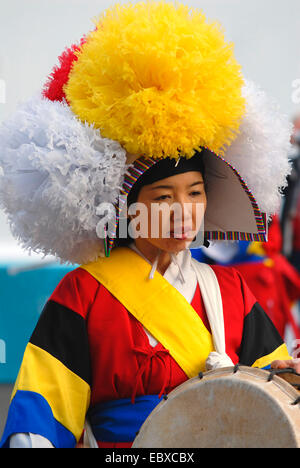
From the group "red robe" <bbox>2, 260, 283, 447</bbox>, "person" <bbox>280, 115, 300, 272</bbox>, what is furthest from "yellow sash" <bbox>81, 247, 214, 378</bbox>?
"person" <bbox>280, 115, 300, 272</bbox>

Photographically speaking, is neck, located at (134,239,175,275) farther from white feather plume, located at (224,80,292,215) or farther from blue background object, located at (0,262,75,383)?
blue background object, located at (0,262,75,383)

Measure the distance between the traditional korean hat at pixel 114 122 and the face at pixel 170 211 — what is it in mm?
69

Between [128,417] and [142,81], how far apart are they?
0.80 metres

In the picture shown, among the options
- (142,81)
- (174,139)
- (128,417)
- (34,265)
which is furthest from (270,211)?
(34,265)

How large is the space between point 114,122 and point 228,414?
2.35 feet

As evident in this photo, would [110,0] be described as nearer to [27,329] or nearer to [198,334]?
[27,329]

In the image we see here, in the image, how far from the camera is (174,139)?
4.91 ft

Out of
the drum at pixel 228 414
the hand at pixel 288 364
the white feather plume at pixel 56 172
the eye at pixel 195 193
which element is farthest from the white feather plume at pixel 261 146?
the drum at pixel 228 414

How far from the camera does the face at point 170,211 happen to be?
5.16ft

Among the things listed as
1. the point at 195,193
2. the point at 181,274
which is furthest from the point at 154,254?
the point at 195,193

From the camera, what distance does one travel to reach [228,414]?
4.26 feet

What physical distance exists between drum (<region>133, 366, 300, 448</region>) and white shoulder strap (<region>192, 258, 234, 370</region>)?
0.13 meters

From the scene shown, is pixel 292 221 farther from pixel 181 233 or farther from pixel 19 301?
pixel 181 233

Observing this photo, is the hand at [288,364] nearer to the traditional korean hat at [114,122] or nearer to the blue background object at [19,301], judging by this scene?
the traditional korean hat at [114,122]
